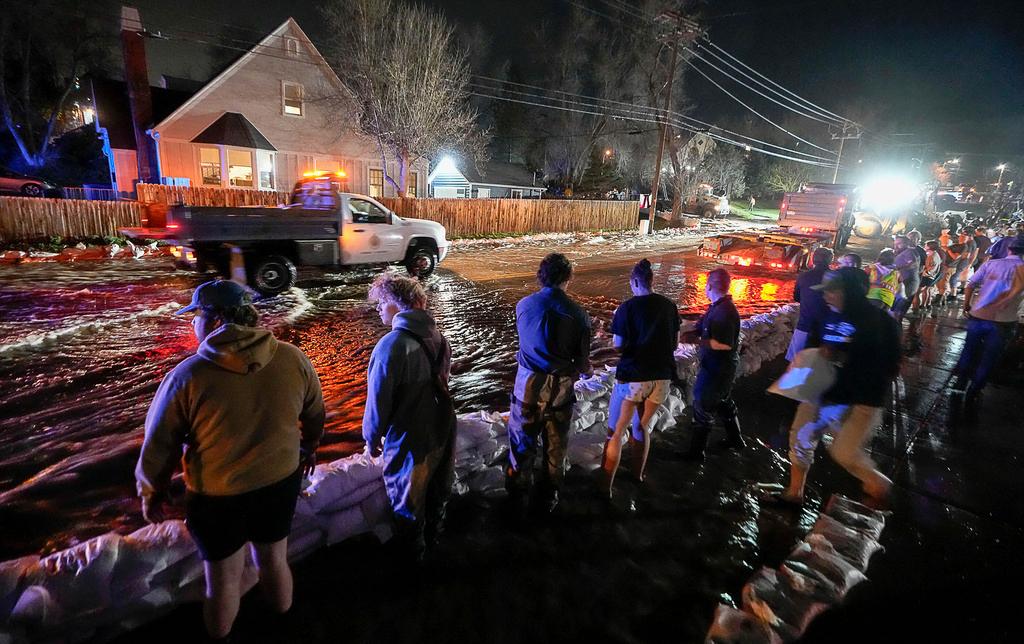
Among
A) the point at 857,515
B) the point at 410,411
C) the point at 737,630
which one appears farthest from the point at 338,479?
the point at 857,515

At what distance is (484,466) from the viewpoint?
3.82 m

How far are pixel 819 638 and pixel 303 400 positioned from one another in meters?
2.89

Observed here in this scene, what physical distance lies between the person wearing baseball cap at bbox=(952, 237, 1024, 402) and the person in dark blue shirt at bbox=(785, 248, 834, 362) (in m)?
2.06

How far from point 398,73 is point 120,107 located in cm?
1418

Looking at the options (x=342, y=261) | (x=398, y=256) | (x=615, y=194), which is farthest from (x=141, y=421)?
(x=615, y=194)

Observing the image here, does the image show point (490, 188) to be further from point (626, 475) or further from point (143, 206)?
point (626, 475)

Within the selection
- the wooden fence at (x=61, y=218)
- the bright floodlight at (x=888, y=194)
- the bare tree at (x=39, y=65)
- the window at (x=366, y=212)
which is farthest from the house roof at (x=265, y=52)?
the bright floodlight at (x=888, y=194)

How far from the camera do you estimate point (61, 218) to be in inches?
520

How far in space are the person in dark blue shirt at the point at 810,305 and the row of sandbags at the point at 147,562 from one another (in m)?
3.07

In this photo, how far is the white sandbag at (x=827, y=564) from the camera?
2.99 meters

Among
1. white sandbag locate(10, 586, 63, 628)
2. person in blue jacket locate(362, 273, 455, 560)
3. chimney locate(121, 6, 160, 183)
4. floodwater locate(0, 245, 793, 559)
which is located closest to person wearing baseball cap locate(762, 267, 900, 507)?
person in blue jacket locate(362, 273, 455, 560)

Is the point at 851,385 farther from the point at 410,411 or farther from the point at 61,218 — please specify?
the point at 61,218

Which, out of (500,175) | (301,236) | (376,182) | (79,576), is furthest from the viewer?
(500,175)

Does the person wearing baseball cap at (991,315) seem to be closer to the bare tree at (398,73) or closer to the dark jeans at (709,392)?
the dark jeans at (709,392)
